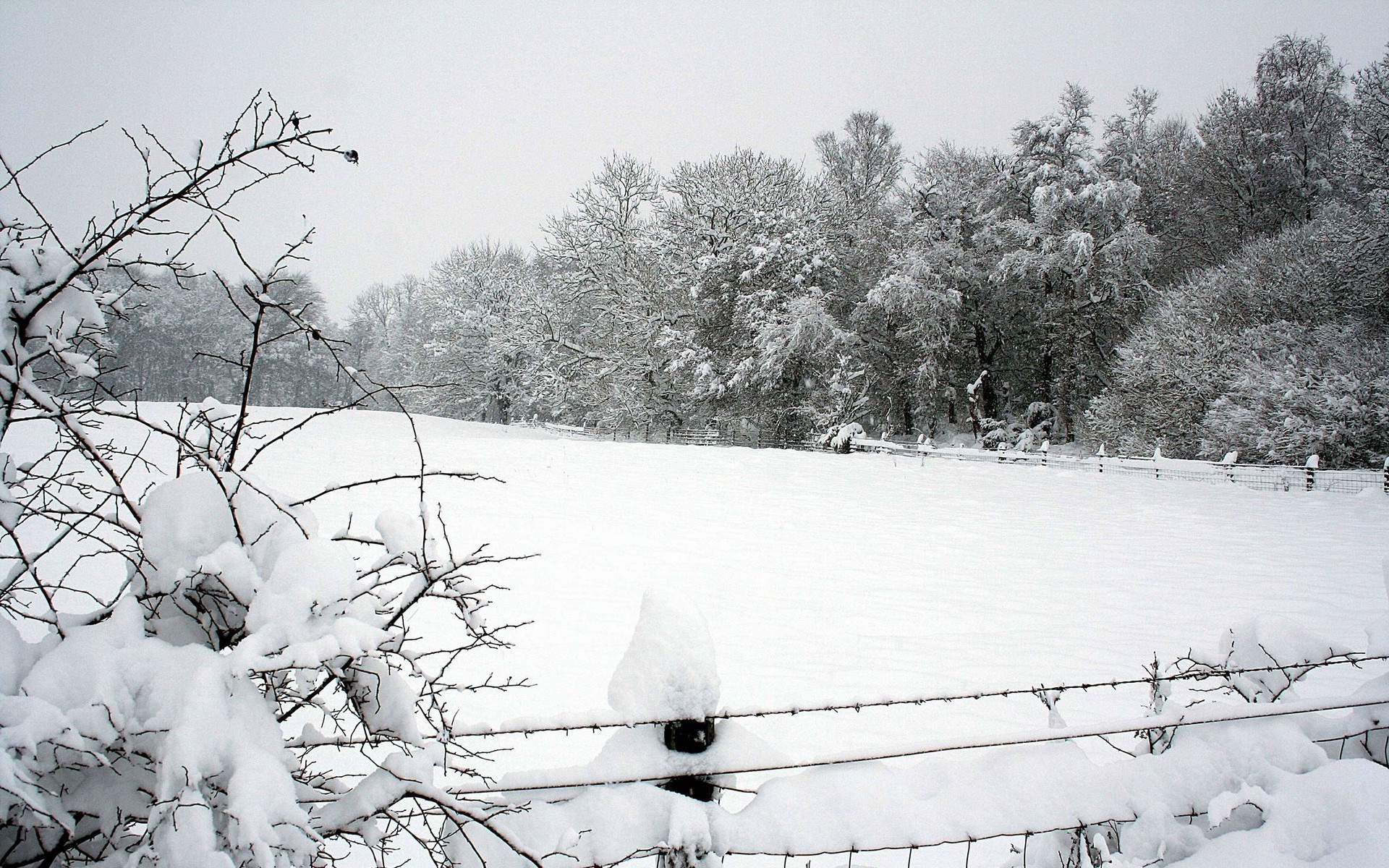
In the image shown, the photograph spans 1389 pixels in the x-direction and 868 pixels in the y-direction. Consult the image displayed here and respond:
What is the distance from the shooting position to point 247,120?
142cm

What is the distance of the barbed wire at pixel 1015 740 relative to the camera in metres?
1.53

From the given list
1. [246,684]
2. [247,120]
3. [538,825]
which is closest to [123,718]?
[246,684]

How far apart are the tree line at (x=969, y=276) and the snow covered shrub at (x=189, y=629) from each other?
22888 millimetres

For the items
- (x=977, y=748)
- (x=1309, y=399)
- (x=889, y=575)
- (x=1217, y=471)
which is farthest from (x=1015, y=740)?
(x=1309, y=399)

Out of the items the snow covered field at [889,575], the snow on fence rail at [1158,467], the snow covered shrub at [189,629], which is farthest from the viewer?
the snow on fence rail at [1158,467]

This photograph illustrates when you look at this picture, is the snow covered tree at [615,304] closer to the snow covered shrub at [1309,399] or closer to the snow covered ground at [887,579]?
the snow covered ground at [887,579]

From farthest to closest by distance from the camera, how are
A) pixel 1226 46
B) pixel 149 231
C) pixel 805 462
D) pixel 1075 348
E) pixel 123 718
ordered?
1. pixel 1226 46
2. pixel 1075 348
3. pixel 805 462
4. pixel 149 231
5. pixel 123 718

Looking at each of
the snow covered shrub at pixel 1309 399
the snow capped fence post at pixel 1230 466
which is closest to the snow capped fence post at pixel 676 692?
the snow capped fence post at pixel 1230 466

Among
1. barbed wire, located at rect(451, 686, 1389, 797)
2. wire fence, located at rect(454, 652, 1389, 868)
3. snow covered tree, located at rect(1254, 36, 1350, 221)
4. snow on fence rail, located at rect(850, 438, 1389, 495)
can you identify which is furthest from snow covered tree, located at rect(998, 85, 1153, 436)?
barbed wire, located at rect(451, 686, 1389, 797)

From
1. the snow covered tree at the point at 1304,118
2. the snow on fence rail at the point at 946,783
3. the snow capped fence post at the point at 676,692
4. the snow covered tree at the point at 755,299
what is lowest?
the snow on fence rail at the point at 946,783

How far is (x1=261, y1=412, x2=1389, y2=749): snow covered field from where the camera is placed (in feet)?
16.7

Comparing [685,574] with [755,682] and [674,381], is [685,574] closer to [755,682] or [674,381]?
[755,682]

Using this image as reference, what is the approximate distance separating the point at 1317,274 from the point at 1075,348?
8.57 meters

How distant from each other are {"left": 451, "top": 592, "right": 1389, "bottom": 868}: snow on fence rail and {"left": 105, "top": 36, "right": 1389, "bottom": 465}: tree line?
72.2 ft
